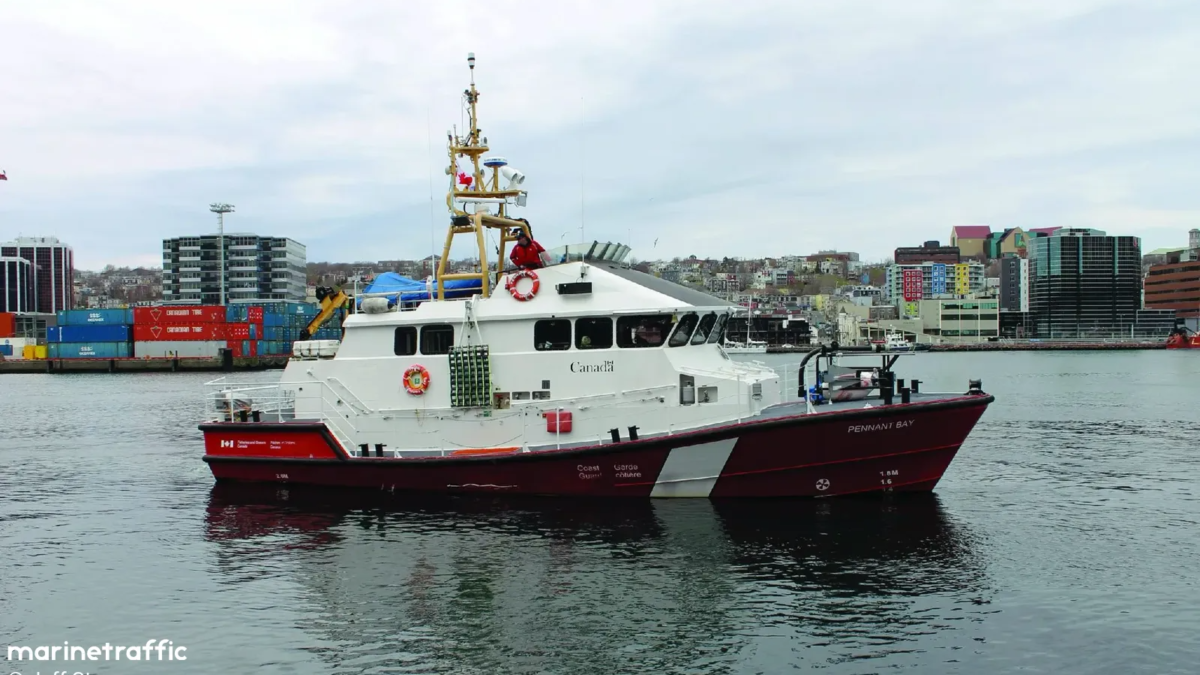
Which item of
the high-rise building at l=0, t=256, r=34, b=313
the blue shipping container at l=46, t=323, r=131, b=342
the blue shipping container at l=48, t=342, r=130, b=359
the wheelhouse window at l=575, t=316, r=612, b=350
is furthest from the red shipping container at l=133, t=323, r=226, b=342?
the high-rise building at l=0, t=256, r=34, b=313

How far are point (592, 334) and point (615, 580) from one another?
15.0ft

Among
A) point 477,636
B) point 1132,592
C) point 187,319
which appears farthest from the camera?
point 187,319

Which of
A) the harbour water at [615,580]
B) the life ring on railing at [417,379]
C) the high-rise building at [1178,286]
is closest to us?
the harbour water at [615,580]

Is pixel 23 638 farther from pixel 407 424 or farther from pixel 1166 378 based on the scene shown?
pixel 1166 378

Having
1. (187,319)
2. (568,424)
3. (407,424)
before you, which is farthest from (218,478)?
(187,319)

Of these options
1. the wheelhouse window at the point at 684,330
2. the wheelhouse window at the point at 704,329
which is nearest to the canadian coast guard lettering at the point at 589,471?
the wheelhouse window at the point at 684,330

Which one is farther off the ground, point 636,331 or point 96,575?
point 636,331

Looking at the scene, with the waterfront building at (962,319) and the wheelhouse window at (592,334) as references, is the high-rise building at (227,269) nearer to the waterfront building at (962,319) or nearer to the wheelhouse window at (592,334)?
the waterfront building at (962,319)

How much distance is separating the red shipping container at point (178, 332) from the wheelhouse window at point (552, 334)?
272ft

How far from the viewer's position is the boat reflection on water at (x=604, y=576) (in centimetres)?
966

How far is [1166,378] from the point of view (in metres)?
61.5

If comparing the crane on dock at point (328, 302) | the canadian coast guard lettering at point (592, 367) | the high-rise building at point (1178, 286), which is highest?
the high-rise building at point (1178, 286)

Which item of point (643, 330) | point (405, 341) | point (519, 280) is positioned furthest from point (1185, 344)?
point (405, 341)

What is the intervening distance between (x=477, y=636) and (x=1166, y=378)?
63.9 m
